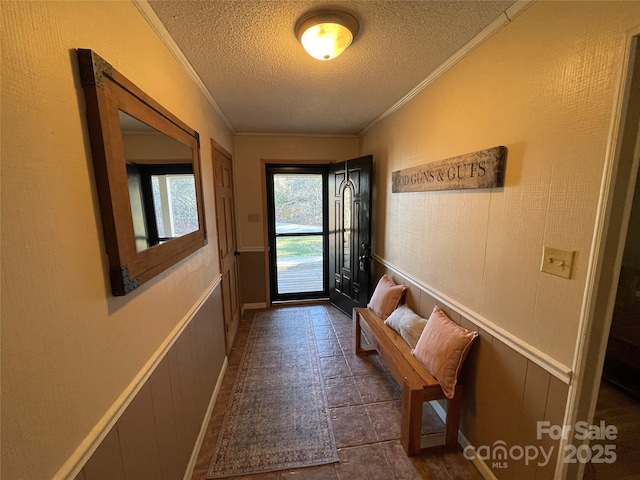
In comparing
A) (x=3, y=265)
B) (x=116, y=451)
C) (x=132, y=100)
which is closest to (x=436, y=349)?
(x=116, y=451)

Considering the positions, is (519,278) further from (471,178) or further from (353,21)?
(353,21)

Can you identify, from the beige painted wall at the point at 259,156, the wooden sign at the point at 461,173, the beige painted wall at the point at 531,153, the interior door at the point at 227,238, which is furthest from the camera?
the beige painted wall at the point at 259,156

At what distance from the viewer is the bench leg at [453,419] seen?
1565mm

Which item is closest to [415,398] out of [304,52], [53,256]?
[53,256]

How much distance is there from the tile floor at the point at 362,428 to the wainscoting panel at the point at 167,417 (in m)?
0.28

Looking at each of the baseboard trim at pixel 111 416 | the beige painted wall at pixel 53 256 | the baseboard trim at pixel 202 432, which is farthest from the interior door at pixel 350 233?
the beige painted wall at pixel 53 256

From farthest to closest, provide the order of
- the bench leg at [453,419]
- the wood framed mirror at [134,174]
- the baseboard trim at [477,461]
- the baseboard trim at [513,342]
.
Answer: the bench leg at [453,419]
the baseboard trim at [477,461]
the baseboard trim at [513,342]
the wood framed mirror at [134,174]

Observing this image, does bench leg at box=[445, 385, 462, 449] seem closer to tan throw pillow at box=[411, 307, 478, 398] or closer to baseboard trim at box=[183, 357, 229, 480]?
tan throw pillow at box=[411, 307, 478, 398]

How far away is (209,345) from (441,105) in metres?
2.40

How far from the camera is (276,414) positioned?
1899 mm

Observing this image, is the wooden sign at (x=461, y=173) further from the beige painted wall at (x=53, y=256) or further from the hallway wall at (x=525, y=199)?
the beige painted wall at (x=53, y=256)

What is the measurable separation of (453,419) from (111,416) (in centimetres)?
174

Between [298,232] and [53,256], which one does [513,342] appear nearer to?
[53,256]

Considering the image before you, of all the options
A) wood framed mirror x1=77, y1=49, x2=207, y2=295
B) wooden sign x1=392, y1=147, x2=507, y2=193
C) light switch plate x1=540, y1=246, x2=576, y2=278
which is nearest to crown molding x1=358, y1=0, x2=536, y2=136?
wooden sign x1=392, y1=147, x2=507, y2=193
